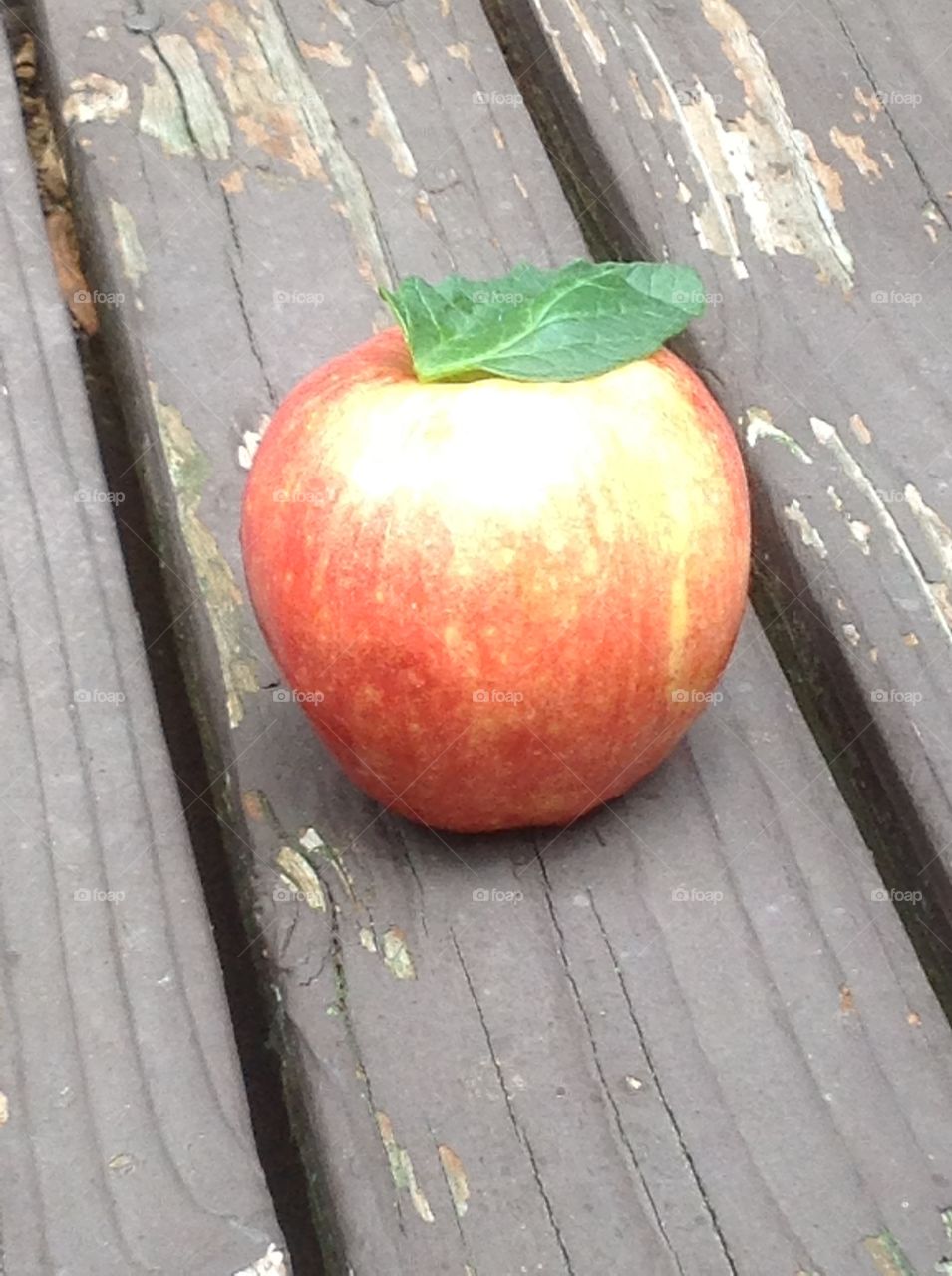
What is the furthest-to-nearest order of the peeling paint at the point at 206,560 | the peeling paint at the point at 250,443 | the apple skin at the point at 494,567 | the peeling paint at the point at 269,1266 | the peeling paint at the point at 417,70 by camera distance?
the peeling paint at the point at 417,70 < the peeling paint at the point at 250,443 < the peeling paint at the point at 206,560 < the apple skin at the point at 494,567 < the peeling paint at the point at 269,1266

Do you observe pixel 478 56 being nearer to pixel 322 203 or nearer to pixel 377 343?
pixel 322 203

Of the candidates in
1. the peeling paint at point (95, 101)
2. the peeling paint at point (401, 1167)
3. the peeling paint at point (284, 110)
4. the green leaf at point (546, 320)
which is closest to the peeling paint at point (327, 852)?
the peeling paint at point (401, 1167)

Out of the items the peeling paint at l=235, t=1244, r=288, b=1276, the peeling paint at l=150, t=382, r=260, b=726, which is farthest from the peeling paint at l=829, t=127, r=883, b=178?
the peeling paint at l=235, t=1244, r=288, b=1276

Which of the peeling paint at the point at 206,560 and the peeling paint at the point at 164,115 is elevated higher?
the peeling paint at the point at 164,115

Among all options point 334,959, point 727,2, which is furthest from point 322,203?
point 334,959

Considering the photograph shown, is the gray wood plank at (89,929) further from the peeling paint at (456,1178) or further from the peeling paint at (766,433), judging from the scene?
the peeling paint at (766,433)

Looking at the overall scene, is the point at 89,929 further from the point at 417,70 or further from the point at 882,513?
the point at 417,70
